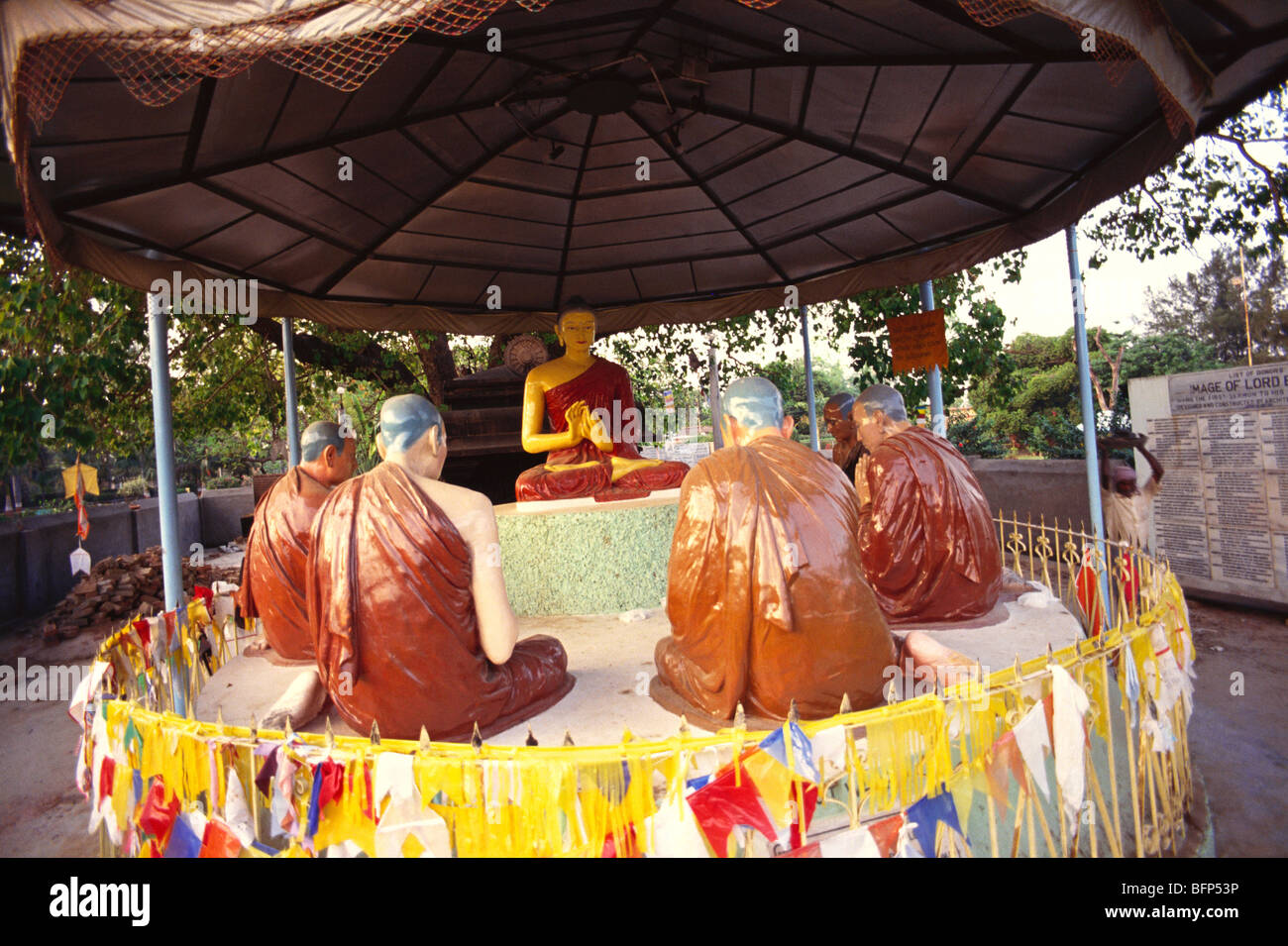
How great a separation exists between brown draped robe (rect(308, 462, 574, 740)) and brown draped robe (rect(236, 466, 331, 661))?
128 cm

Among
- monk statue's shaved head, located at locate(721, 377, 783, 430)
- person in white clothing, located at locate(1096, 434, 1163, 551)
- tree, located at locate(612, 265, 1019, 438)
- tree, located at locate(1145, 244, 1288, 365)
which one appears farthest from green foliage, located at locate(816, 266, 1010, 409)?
tree, located at locate(1145, 244, 1288, 365)

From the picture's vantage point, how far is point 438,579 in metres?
2.71

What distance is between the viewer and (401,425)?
285 cm

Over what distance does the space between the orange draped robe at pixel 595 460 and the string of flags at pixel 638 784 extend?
3.24 m

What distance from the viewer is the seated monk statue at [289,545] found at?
3.97m

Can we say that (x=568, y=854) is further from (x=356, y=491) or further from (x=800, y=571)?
(x=356, y=491)

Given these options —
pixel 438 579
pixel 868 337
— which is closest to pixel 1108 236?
pixel 868 337

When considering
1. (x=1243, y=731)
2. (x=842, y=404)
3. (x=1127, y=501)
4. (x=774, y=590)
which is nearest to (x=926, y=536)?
(x=774, y=590)

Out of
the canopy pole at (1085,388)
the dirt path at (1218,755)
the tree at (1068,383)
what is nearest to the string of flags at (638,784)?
the dirt path at (1218,755)

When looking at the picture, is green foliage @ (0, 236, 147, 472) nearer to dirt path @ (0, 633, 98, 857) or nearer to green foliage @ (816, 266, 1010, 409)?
dirt path @ (0, 633, 98, 857)

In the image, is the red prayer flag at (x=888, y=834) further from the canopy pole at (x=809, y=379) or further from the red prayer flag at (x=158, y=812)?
the canopy pole at (x=809, y=379)

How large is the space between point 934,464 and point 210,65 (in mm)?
4049

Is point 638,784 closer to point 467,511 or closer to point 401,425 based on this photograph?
point 467,511

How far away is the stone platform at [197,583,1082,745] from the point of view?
10.1 ft
